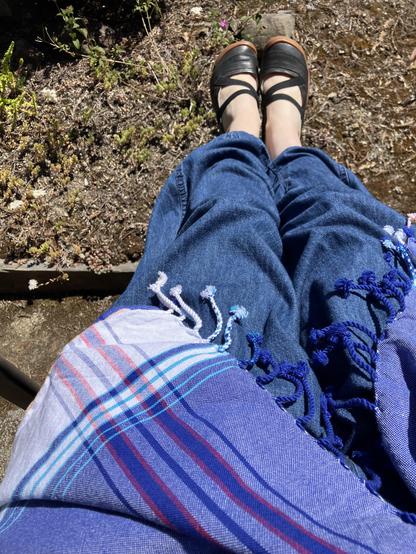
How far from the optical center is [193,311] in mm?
1305

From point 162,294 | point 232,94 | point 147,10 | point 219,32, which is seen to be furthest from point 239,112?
point 162,294

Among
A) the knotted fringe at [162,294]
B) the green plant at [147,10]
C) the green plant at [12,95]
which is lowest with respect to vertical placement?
the knotted fringe at [162,294]

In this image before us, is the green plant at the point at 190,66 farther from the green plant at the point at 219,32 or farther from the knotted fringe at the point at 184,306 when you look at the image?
the knotted fringe at the point at 184,306

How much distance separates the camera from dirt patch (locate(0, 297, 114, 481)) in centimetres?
210

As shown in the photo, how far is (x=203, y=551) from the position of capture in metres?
0.85

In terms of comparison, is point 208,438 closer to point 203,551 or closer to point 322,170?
point 203,551

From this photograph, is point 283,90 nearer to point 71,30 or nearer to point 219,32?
point 219,32

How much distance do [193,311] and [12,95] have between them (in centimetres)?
165

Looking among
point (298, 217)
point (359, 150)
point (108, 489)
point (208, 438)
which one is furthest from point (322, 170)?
point (108, 489)

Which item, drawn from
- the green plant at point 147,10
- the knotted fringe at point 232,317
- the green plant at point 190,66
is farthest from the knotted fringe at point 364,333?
the green plant at point 147,10

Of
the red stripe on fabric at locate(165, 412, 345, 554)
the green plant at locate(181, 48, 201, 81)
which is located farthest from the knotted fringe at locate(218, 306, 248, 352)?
the green plant at locate(181, 48, 201, 81)

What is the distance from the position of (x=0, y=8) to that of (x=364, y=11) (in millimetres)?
1806

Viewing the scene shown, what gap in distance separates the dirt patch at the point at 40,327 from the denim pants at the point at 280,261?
2.36 ft

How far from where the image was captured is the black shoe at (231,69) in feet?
7.55
